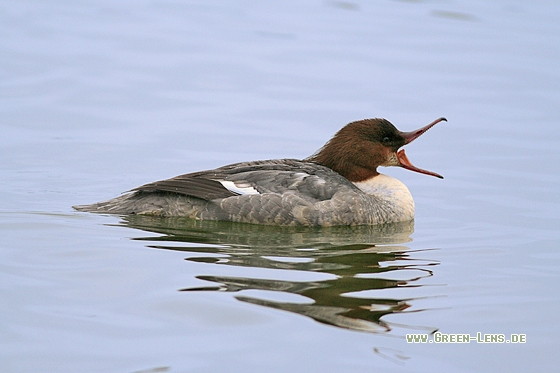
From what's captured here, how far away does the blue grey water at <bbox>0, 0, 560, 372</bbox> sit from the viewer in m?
6.54

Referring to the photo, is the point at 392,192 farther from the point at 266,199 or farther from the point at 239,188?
the point at 239,188

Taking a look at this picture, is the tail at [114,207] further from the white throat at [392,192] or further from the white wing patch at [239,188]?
the white throat at [392,192]

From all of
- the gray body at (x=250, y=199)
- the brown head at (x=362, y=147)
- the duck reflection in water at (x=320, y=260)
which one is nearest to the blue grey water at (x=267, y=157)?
the duck reflection in water at (x=320, y=260)

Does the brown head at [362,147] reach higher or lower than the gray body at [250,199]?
higher

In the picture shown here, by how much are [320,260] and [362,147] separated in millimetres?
2174

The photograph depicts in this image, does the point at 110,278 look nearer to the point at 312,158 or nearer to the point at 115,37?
the point at 312,158

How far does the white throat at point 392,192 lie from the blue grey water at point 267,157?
38 cm

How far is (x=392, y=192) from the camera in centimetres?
1027

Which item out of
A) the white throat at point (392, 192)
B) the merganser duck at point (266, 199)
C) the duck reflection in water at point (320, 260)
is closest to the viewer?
the duck reflection in water at point (320, 260)

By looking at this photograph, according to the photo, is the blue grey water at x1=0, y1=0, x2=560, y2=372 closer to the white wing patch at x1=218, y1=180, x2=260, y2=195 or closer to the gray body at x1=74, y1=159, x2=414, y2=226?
the gray body at x1=74, y1=159, x2=414, y2=226

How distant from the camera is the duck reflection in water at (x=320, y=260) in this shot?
279 inches

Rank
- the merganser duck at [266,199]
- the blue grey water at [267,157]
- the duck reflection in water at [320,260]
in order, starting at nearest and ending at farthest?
the blue grey water at [267,157], the duck reflection in water at [320,260], the merganser duck at [266,199]

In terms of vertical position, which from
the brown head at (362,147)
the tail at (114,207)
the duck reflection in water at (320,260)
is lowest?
the duck reflection in water at (320,260)

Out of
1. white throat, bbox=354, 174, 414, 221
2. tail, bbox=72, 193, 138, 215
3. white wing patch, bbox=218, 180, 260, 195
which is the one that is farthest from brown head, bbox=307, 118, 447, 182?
tail, bbox=72, 193, 138, 215
